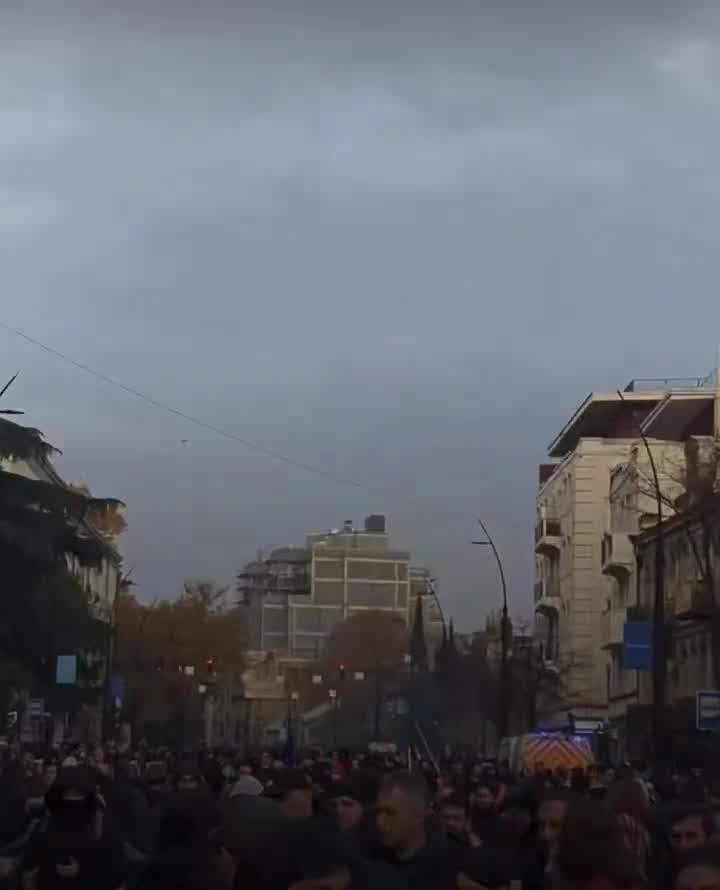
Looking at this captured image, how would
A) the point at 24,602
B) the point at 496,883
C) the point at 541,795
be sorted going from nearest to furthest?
the point at 496,883 < the point at 541,795 < the point at 24,602

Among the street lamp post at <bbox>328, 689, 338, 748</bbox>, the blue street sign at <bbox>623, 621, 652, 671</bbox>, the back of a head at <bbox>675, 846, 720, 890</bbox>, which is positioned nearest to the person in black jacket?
the back of a head at <bbox>675, 846, 720, 890</bbox>

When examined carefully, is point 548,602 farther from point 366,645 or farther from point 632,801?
point 632,801

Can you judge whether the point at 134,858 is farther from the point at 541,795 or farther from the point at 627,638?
the point at 627,638

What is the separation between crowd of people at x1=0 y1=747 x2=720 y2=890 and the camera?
6117mm

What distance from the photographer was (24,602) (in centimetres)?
4278

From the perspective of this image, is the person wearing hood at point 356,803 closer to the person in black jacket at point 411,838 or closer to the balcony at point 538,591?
the person in black jacket at point 411,838

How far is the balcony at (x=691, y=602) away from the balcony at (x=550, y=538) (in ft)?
98.8

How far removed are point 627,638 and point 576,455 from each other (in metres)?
52.4

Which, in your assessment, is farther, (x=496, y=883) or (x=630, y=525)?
(x=630, y=525)

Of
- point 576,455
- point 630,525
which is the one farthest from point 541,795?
point 576,455

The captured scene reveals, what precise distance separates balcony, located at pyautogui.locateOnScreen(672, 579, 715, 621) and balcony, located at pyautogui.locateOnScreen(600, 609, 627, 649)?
34.8 feet

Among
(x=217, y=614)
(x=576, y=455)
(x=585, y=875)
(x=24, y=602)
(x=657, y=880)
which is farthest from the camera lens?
(x=217, y=614)

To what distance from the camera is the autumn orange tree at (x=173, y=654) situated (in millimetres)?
103625

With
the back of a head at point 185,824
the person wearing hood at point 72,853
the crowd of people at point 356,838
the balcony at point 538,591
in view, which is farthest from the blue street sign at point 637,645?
the balcony at point 538,591
